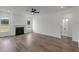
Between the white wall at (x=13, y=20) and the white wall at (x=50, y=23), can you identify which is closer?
the white wall at (x=50, y=23)

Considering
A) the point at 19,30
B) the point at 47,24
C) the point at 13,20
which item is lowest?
the point at 19,30

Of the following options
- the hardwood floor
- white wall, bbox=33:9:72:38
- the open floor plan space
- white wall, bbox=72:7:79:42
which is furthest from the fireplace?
white wall, bbox=72:7:79:42

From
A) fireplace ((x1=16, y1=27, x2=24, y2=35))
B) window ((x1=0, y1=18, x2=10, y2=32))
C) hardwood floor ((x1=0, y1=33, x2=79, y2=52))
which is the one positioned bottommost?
→ hardwood floor ((x1=0, y1=33, x2=79, y2=52))

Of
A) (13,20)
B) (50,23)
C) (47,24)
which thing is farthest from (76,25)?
(13,20)

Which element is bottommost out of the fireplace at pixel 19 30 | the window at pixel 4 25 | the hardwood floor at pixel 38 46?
the hardwood floor at pixel 38 46

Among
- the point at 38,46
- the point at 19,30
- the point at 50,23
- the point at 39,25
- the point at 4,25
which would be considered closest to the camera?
the point at 38,46

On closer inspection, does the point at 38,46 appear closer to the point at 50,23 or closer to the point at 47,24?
the point at 50,23

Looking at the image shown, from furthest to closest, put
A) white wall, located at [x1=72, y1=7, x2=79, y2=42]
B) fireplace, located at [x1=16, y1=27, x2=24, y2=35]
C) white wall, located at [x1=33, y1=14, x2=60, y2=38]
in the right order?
fireplace, located at [x1=16, y1=27, x2=24, y2=35]
white wall, located at [x1=33, y1=14, x2=60, y2=38]
white wall, located at [x1=72, y1=7, x2=79, y2=42]

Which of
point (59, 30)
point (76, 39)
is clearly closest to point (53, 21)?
point (59, 30)

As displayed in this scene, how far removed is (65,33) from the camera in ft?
31.0

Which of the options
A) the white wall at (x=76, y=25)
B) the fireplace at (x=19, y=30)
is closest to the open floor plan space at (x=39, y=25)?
the fireplace at (x=19, y=30)

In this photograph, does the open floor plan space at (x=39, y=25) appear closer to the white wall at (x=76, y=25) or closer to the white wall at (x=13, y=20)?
the white wall at (x=13, y=20)

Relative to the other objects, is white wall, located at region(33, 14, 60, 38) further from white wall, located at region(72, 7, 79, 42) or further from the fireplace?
white wall, located at region(72, 7, 79, 42)
